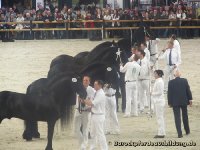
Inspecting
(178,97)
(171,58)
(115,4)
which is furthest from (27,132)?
(115,4)

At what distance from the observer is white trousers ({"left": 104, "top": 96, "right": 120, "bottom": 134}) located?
19359 mm

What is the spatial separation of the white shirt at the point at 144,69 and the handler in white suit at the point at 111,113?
304 cm

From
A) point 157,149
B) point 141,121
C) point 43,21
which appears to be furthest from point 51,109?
point 43,21

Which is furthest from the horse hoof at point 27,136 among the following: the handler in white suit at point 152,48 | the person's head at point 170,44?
the handler in white suit at point 152,48

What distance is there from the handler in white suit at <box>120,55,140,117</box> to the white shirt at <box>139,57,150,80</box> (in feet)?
1.13

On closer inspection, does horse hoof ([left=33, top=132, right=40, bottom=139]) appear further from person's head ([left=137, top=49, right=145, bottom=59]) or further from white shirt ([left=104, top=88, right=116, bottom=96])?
person's head ([left=137, top=49, right=145, bottom=59])

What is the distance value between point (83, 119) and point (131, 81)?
4.87 metres

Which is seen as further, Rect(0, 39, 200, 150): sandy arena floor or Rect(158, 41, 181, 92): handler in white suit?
Rect(158, 41, 181, 92): handler in white suit

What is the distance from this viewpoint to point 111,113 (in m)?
19.4

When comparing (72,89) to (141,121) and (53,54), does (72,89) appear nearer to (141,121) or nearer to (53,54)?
(141,121)

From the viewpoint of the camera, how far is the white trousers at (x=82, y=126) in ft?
56.1

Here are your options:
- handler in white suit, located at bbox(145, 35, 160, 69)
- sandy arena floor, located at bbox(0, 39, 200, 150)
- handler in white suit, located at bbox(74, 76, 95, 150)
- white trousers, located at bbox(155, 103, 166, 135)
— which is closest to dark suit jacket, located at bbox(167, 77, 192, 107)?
white trousers, located at bbox(155, 103, 166, 135)

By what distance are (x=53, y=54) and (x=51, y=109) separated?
61.1 feet

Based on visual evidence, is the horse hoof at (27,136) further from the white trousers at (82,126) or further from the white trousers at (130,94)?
the white trousers at (130,94)
